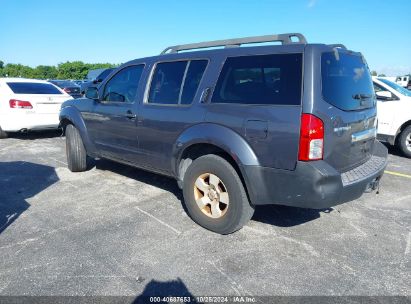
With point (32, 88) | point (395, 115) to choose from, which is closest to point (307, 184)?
point (395, 115)

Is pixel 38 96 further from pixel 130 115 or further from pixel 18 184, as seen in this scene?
pixel 130 115

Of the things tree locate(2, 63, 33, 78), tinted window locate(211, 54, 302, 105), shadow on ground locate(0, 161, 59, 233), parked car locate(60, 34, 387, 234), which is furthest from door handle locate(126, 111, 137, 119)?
tree locate(2, 63, 33, 78)

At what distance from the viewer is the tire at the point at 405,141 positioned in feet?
22.8

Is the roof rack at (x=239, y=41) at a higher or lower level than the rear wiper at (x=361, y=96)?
higher

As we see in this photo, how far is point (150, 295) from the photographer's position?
2.57 metres

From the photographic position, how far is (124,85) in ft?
15.4

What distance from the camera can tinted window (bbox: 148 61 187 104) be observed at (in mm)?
3953

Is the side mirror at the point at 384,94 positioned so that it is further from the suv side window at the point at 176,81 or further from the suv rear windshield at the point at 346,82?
the suv side window at the point at 176,81

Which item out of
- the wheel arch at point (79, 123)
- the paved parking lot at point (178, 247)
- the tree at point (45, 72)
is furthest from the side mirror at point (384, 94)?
the tree at point (45, 72)

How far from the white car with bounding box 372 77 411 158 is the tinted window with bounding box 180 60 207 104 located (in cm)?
467

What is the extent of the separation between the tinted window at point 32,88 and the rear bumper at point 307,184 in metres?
7.26

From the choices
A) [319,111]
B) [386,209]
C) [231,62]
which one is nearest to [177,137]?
[231,62]

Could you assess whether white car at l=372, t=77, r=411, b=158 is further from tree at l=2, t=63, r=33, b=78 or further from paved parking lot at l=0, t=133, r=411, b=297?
tree at l=2, t=63, r=33, b=78

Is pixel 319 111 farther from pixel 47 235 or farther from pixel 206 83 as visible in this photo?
pixel 47 235
